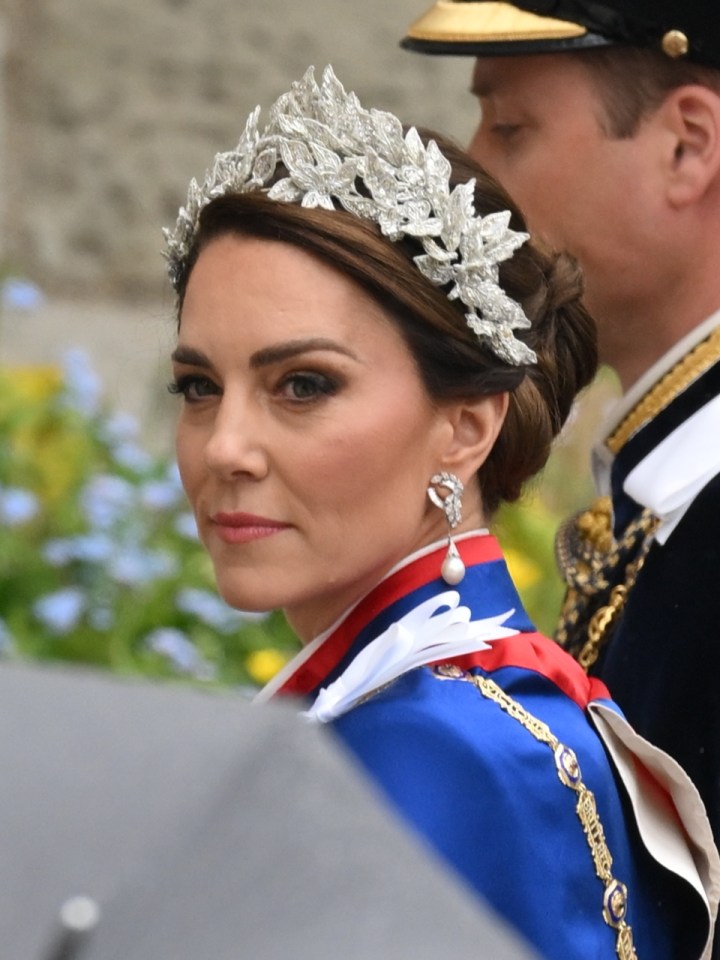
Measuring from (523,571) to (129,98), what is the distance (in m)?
1.62

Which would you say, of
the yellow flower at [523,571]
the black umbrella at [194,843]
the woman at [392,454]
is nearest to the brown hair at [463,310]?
the woman at [392,454]

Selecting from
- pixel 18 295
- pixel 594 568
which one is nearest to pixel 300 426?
pixel 594 568

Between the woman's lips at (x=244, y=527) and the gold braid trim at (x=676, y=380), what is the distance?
74 cm

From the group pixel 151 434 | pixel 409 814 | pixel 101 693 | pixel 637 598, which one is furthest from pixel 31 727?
pixel 151 434

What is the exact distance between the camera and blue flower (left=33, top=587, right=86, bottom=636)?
10.8 feet

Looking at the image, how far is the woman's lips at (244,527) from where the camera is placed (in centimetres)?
184

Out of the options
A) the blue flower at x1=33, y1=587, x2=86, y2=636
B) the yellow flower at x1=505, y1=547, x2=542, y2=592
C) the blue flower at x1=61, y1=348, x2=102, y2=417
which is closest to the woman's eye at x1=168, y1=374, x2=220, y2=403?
the blue flower at x1=33, y1=587, x2=86, y2=636

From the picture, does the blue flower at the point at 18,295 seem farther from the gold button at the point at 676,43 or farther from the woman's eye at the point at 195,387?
the woman's eye at the point at 195,387

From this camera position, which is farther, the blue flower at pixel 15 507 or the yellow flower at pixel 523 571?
the yellow flower at pixel 523 571

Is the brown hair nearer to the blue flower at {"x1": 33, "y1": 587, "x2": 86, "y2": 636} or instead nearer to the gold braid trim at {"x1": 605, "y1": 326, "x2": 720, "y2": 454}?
the gold braid trim at {"x1": 605, "y1": 326, "x2": 720, "y2": 454}

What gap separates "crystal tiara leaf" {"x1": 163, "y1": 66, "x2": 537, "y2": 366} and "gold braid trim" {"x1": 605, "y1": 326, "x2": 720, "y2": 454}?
504 millimetres

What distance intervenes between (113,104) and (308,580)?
9.35 feet

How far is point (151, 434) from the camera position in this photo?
427 cm

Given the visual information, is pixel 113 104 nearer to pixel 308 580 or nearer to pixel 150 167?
pixel 150 167
